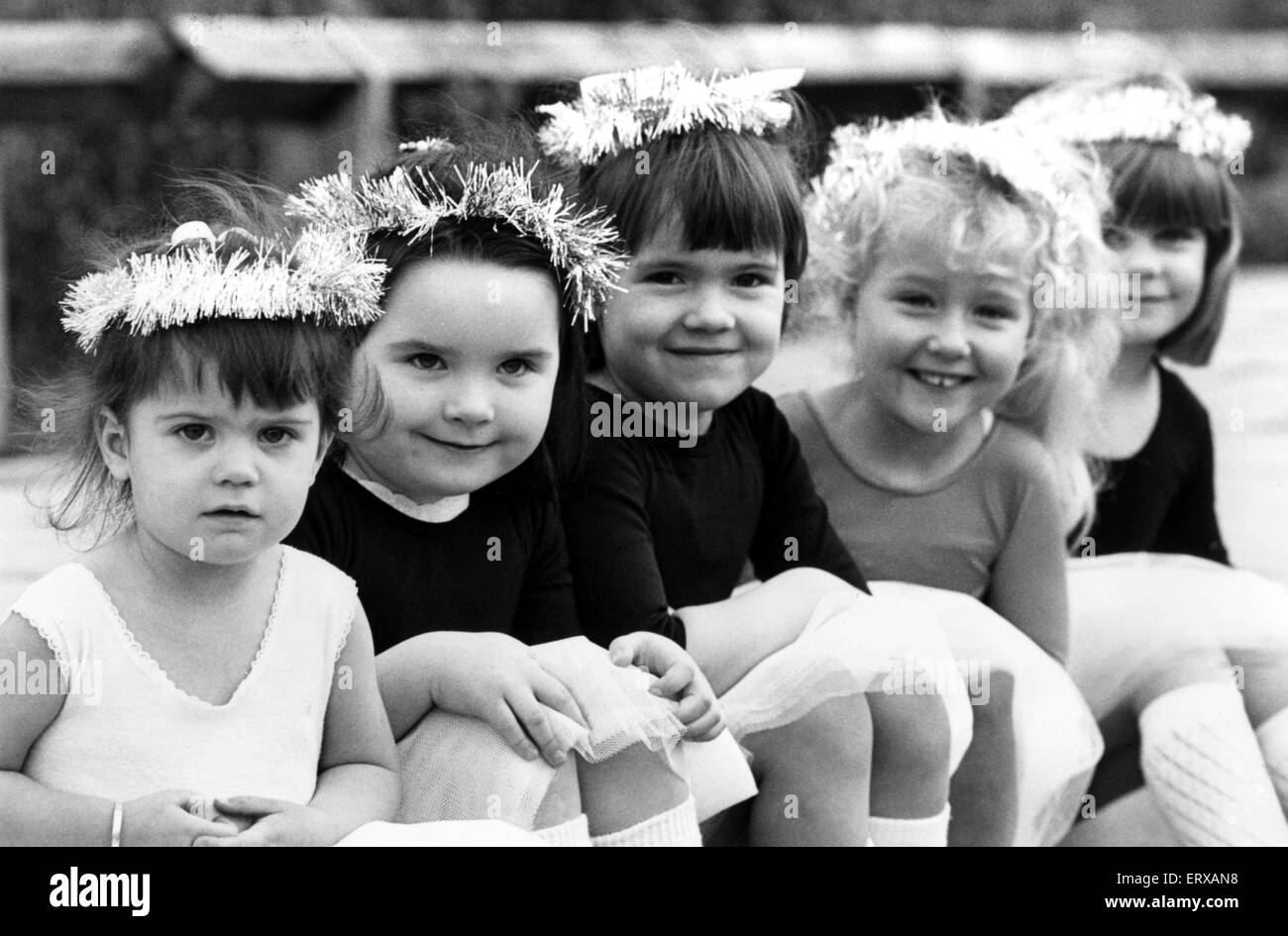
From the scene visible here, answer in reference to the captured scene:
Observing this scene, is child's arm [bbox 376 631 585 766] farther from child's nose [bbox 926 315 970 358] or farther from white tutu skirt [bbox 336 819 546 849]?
child's nose [bbox 926 315 970 358]

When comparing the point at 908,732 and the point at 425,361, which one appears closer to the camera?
the point at 425,361

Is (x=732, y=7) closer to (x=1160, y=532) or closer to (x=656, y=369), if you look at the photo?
(x=1160, y=532)

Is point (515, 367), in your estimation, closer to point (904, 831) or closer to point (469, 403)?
point (469, 403)

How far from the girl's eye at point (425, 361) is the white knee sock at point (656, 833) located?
54 centimetres

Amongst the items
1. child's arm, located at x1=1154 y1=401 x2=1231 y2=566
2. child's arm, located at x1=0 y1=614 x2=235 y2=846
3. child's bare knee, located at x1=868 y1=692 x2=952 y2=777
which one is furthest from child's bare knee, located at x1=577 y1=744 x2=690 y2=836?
child's arm, located at x1=1154 y1=401 x2=1231 y2=566

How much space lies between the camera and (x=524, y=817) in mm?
1774

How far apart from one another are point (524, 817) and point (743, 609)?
1.35 feet

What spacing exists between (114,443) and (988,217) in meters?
1.15

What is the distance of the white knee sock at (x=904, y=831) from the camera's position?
2.00 m

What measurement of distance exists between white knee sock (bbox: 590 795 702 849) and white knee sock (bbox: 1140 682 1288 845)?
777mm

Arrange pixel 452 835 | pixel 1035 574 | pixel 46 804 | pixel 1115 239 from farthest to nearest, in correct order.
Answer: pixel 1115 239
pixel 1035 574
pixel 452 835
pixel 46 804

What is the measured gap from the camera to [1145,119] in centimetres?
248

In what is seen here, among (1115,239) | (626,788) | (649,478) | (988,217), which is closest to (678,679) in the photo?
(626,788)
